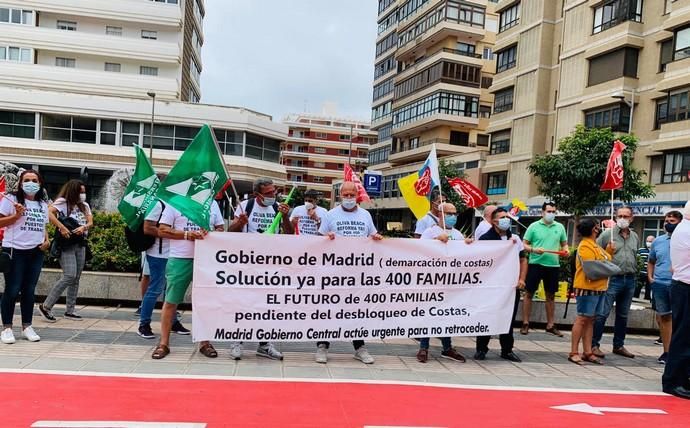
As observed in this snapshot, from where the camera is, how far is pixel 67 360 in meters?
5.64

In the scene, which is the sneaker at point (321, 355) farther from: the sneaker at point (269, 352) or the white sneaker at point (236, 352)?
the white sneaker at point (236, 352)

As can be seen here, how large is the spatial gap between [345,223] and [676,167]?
2882 cm

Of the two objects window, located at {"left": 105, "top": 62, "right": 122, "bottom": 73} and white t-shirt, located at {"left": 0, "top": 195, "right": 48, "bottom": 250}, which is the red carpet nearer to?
white t-shirt, located at {"left": 0, "top": 195, "right": 48, "bottom": 250}

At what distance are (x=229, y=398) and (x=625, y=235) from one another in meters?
5.72

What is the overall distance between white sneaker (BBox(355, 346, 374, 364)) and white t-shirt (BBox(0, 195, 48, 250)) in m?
3.82

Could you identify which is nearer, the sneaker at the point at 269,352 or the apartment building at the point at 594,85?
the sneaker at the point at 269,352

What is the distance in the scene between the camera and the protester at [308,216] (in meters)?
7.20

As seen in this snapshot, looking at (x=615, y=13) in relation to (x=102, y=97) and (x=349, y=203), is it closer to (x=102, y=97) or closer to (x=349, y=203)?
(x=102, y=97)

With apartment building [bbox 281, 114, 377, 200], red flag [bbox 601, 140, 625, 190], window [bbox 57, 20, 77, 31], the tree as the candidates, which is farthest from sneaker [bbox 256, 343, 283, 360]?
apartment building [bbox 281, 114, 377, 200]

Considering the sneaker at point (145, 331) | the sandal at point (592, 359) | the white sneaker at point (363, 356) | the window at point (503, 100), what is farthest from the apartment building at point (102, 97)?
the sandal at point (592, 359)

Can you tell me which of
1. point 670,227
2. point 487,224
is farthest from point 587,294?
point 670,227

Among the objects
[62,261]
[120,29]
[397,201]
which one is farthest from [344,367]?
[397,201]

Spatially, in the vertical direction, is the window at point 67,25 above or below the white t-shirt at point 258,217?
above

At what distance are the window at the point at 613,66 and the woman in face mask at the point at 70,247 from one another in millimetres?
33362
